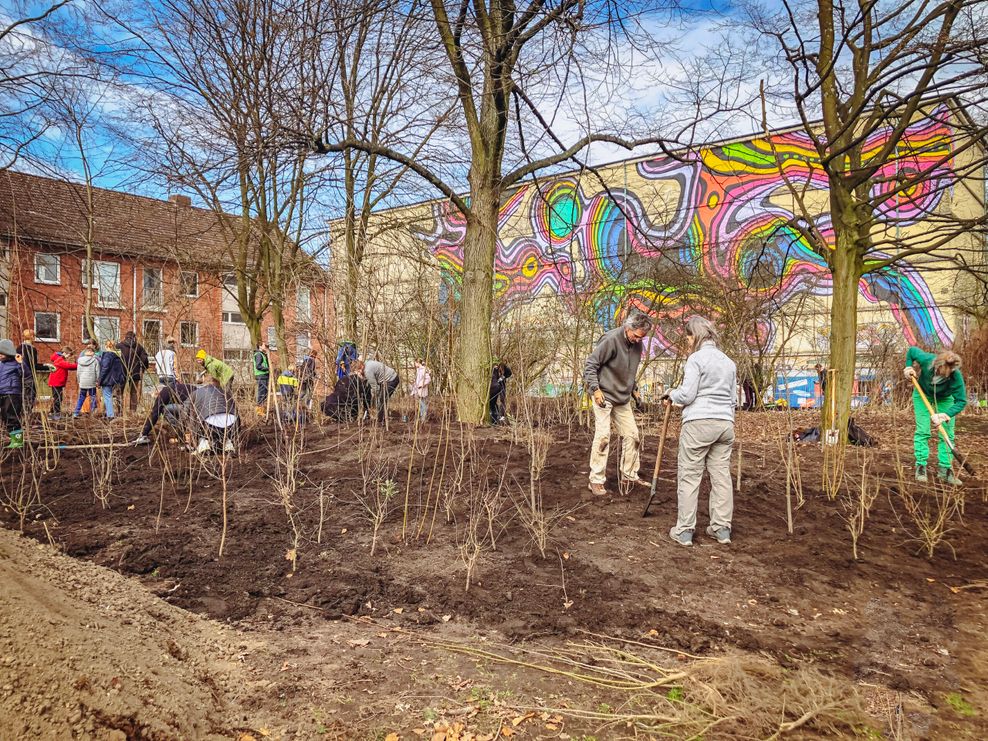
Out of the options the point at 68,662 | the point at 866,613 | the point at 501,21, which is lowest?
A: the point at 866,613

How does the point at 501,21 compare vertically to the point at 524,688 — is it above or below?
above

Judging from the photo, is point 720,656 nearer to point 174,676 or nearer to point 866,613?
point 866,613

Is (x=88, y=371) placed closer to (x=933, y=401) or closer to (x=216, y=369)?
(x=216, y=369)

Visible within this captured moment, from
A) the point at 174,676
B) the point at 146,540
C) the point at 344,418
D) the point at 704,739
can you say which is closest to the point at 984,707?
the point at 704,739

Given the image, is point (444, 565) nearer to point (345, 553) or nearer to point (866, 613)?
point (345, 553)

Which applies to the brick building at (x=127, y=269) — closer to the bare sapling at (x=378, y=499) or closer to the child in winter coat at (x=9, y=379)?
the child in winter coat at (x=9, y=379)

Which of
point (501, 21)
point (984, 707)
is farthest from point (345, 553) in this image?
point (501, 21)

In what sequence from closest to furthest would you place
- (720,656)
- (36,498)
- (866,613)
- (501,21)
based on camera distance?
(720,656), (866,613), (36,498), (501,21)

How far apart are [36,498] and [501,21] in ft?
19.7

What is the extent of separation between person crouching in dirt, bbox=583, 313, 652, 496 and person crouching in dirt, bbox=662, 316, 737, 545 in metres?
0.87

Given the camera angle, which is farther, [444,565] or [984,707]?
[444,565]

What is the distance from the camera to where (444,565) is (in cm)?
403

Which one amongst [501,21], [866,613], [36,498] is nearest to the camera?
[866,613]

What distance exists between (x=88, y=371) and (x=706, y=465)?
11.5m
